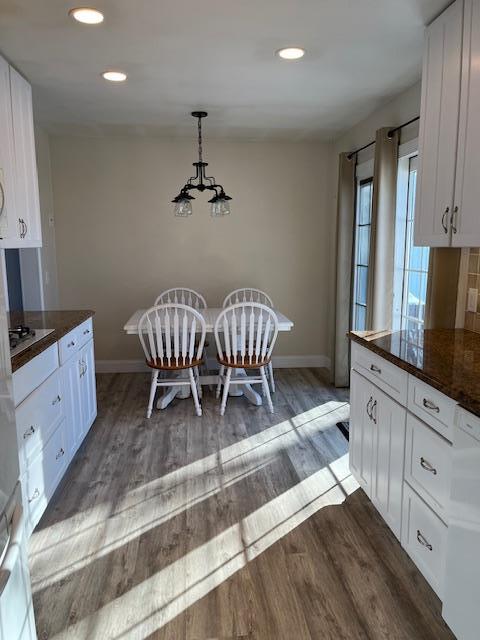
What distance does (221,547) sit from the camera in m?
2.34

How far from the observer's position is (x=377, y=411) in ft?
7.75

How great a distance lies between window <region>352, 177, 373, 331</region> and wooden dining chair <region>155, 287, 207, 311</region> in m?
1.48

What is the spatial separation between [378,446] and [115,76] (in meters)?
2.71

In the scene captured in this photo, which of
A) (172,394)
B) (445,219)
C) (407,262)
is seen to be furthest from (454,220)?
(172,394)

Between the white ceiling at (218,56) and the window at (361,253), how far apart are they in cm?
66

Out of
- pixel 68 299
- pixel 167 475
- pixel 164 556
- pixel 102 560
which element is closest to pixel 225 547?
pixel 164 556

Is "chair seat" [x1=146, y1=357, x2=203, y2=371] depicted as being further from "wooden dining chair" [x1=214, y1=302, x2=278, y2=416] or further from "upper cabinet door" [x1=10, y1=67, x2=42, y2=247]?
"upper cabinet door" [x1=10, y1=67, x2=42, y2=247]

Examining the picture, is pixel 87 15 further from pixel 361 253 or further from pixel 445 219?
pixel 361 253


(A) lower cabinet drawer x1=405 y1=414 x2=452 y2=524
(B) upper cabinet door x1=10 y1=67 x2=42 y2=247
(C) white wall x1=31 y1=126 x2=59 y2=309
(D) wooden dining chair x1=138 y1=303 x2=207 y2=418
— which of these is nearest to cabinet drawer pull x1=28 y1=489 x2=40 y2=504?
(B) upper cabinet door x1=10 y1=67 x2=42 y2=247

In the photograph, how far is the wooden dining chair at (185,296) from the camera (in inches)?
193

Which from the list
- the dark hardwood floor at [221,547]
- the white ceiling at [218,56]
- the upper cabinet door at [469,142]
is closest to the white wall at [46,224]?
the white ceiling at [218,56]

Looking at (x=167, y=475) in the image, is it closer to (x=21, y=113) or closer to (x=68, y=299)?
(x=21, y=113)

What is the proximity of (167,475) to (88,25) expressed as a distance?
8.23ft

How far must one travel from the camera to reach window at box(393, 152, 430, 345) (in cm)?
352
